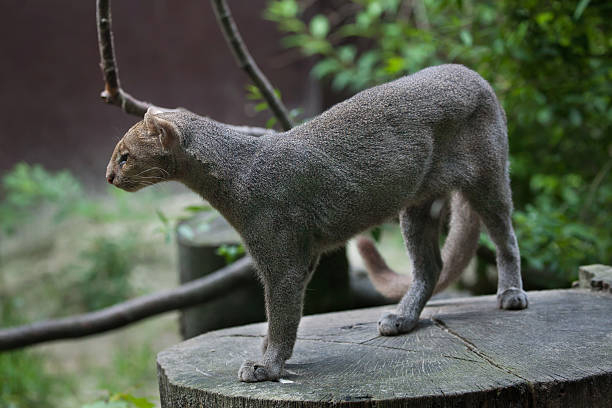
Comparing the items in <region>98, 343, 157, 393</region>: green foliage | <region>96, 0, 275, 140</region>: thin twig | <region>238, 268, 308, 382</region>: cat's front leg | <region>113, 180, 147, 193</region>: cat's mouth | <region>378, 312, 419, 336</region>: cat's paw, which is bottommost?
<region>98, 343, 157, 393</region>: green foliage

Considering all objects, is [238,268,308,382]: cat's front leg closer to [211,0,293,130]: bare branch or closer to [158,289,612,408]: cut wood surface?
[158,289,612,408]: cut wood surface

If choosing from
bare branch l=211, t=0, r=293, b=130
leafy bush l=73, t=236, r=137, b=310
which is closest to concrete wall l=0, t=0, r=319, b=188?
leafy bush l=73, t=236, r=137, b=310

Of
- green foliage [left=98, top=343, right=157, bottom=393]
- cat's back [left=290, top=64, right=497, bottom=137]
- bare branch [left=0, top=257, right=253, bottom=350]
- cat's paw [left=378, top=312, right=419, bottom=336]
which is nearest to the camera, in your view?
cat's back [left=290, top=64, right=497, bottom=137]

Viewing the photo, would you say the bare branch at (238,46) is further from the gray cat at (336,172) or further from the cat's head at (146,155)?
the cat's head at (146,155)

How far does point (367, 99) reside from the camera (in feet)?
8.17

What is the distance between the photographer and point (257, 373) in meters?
2.19

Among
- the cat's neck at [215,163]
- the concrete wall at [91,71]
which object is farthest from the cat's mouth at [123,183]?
the concrete wall at [91,71]

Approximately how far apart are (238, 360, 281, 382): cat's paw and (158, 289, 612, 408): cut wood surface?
0.03 meters

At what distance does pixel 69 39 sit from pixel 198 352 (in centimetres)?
493

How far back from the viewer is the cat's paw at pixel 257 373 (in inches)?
86.2

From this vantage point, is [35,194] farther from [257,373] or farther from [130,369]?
[257,373]

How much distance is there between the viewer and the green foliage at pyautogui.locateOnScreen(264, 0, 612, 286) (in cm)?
390

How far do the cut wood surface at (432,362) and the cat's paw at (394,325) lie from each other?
0.12 feet

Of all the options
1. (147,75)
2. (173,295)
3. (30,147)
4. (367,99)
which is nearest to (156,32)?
(147,75)
